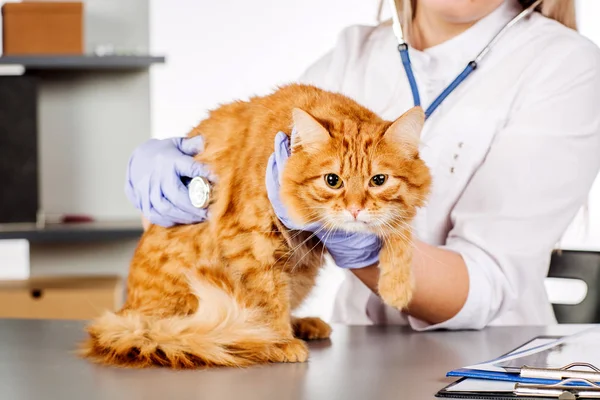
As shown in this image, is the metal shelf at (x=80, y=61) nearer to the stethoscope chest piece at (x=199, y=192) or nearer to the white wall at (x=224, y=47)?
the white wall at (x=224, y=47)

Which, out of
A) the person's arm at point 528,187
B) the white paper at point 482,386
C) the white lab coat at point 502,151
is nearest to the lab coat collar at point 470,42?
the white lab coat at point 502,151

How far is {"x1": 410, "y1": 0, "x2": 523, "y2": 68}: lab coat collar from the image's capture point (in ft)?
6.84

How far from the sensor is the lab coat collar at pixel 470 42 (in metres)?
2.08

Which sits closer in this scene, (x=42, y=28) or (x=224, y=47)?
(x=42, y=28)

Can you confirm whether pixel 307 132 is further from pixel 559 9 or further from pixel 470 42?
pixel 559 9

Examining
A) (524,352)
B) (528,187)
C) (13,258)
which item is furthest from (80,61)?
(524,352)

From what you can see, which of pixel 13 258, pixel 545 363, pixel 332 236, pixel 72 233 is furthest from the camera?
pixel 13 258

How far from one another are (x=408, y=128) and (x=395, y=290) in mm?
282

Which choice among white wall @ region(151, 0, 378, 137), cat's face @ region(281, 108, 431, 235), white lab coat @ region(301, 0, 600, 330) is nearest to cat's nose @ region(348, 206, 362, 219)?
cat's face @ region(281, 108, 431, 235)

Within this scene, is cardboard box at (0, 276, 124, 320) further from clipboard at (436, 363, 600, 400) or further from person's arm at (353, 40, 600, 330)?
clipboard at (436, 363, 600, 400)

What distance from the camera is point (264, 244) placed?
136 centimetres

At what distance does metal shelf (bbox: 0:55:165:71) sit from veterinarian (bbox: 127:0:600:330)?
4.93ft

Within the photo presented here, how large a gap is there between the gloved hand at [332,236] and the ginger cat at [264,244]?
20 millimetres

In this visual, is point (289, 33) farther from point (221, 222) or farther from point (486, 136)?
point (221, 222)
